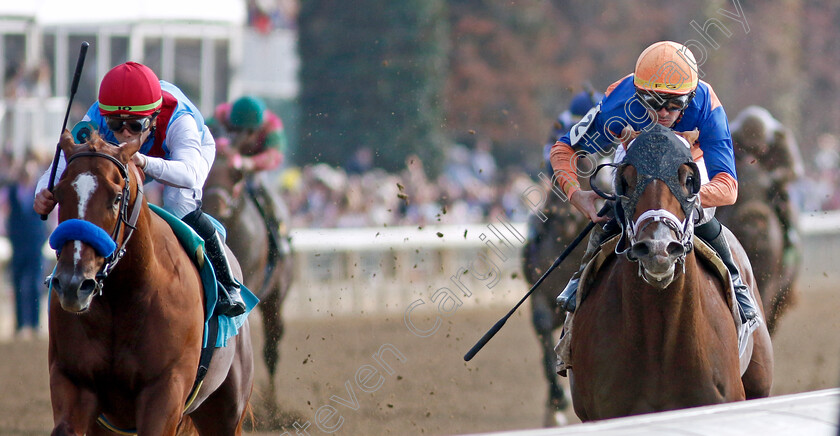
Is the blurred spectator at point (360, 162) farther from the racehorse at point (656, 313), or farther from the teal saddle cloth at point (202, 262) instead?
the racehorse at point (656, 313)

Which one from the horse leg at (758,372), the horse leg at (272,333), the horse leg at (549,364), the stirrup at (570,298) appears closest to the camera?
the stirrup at (570,298)

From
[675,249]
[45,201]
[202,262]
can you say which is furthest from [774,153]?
[45,201]

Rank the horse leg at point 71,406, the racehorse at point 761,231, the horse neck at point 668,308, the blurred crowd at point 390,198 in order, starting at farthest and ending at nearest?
the blurred crowd at point 390,198 → the racehorse at point 761,231 → the horse neck at point 668,308 → the horse leg at point 71,406

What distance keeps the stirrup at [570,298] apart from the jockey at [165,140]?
129cm

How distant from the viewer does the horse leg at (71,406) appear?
368 centimetres

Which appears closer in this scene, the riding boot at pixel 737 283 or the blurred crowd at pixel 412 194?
the riding boot at pixel 737 283

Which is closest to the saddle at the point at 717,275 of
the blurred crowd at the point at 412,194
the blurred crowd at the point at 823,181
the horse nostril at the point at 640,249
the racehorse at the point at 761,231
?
the horse nostril at the point at 640,249

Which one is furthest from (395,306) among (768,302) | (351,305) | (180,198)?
(180,198)

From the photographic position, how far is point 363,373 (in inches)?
346

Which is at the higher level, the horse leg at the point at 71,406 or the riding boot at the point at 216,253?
the riding boot at the point at 216,253

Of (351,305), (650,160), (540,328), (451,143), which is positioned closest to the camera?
(650,160)

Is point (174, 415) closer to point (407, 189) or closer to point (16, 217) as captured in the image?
point (16, 217)

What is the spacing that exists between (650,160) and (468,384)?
17.0ft


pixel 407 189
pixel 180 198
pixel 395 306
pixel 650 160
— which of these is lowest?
pixel 395 306
